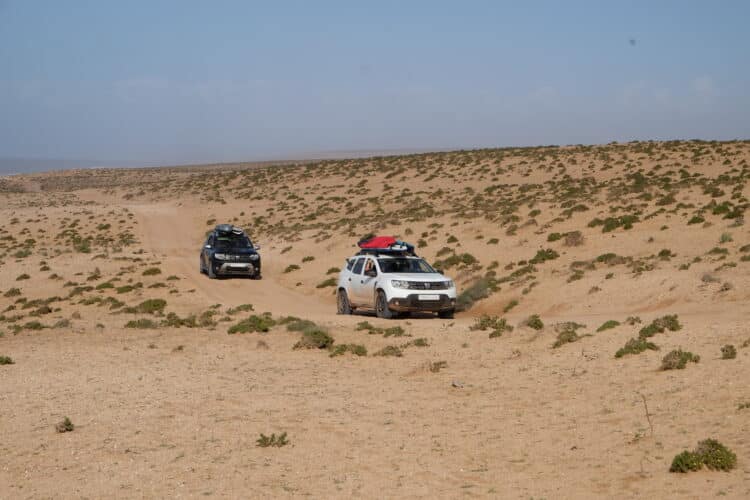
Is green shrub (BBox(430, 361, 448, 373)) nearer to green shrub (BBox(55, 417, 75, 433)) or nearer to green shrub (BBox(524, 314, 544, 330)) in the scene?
green shrub (BBox(524, 314, 544, 330))

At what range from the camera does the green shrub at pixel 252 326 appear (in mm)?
20109

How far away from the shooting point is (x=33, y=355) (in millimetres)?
17391

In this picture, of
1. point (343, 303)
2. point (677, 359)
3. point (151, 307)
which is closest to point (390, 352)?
point (677, 359)

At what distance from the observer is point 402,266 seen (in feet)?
73.2

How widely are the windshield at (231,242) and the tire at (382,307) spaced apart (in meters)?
12.1

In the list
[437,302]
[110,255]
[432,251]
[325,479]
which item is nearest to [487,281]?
[437,302]

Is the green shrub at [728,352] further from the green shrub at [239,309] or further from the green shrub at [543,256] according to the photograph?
the green shrub at [543,256]

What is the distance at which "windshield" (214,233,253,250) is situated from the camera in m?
32.9

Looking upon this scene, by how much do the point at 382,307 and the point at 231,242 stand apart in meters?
13.0

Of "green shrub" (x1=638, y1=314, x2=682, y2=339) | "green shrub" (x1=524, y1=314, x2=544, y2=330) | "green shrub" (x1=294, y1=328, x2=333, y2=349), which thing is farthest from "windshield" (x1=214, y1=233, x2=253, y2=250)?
"green shrub" (x1=638, y1=314, x2=682, y2=339)

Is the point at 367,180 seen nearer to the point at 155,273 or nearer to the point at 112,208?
the point at 112,208

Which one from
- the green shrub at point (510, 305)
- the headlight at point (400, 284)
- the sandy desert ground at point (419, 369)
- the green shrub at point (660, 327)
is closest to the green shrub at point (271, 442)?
the sandy desert ground at point (419, 369)

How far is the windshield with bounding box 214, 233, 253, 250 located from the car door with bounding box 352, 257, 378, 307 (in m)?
11.0

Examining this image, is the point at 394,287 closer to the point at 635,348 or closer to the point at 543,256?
the point at 635,348
